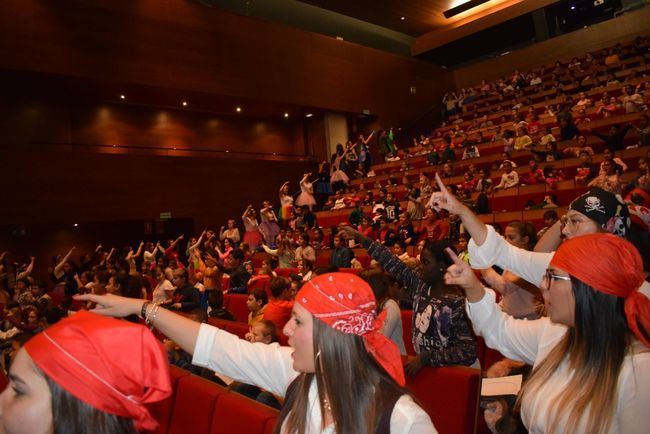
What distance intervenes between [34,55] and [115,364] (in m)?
12.9

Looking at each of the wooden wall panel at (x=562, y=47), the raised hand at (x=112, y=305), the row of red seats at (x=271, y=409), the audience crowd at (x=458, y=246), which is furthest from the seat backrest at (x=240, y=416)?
the wooden wall panel at (x=562, y=47)

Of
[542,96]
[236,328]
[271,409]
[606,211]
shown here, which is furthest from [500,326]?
[542,96]

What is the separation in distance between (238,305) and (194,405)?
3.57 meters

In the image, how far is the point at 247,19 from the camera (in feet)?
48.7

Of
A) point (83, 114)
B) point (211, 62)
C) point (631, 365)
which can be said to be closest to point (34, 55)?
point (83, 114)

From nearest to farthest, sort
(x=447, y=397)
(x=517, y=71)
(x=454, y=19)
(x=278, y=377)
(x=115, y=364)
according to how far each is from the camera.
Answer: (x=115, y=364)
(x=278, y=377)
(x=447, y=397)
(x=517, y=71)
(x=454, y=19)

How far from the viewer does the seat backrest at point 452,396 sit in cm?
221

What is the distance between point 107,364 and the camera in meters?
1.01

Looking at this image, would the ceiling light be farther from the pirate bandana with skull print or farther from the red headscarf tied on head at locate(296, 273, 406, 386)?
the red headscarf tied on head at locate(296, 273, 406, 386)

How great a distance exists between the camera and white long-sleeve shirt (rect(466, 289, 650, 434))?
4.18ft

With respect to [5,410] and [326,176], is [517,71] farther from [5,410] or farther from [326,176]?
[5,410]

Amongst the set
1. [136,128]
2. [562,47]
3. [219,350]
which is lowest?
[219,350]

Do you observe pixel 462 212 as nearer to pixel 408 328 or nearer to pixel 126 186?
pixel 408 328

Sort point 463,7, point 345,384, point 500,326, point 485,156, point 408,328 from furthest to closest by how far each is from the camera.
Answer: point 463,7
point 485,156
point 408,328
point 500,326
point 345,384
